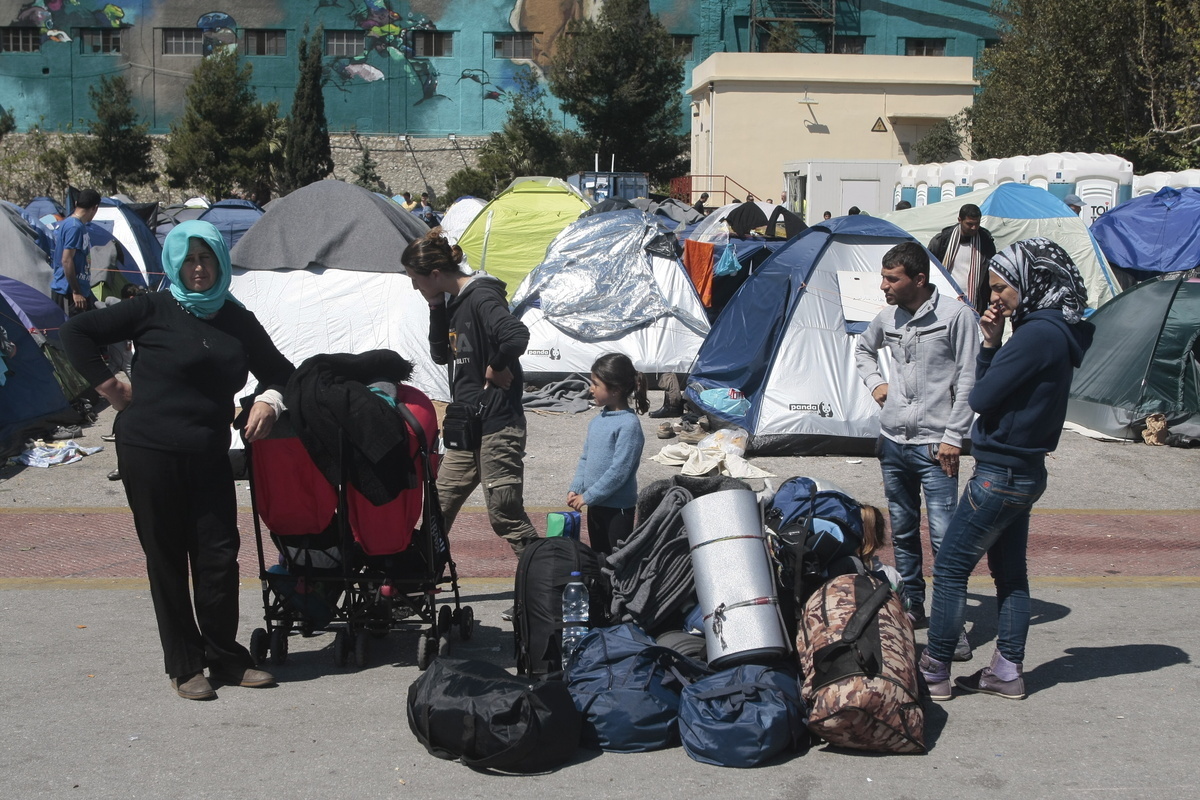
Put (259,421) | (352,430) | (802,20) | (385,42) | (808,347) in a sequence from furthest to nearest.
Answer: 1. (385,42)
2. (802,20)
3. (808,347)
4. (352,430)
5. (259,421)

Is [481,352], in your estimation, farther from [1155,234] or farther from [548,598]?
[1155,234]

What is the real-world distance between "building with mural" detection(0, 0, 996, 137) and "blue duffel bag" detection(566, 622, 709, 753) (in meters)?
44.0

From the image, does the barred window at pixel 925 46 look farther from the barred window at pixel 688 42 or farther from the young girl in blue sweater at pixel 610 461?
the young girl in blue sweater at pixel 610 461

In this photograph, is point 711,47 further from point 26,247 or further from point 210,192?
point 26,247

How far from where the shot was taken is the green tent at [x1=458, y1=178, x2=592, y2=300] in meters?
13.6

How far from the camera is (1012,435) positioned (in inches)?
157

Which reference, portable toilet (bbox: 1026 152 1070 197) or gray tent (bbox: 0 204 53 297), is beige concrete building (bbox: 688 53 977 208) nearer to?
portable toilet (bbox: 1026 152 1070 197)

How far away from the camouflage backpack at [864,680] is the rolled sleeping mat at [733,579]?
207 mm

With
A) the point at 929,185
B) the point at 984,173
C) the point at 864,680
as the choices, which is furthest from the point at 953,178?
the point at 864,680

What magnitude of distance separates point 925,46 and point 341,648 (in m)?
49.0

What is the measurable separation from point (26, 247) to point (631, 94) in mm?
27692

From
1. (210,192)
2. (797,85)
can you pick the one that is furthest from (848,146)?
(210,192)

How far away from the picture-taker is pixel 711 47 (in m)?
46.9

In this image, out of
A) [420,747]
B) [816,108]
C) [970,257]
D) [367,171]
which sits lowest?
[420,747]
